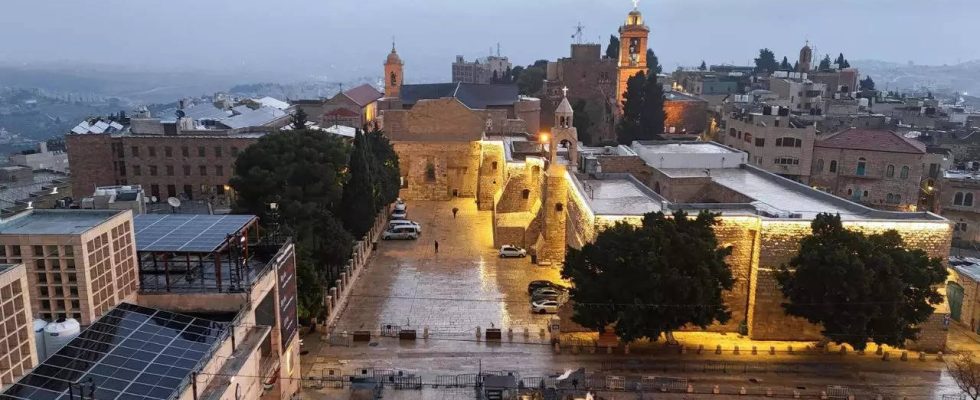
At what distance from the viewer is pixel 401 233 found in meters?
37.6

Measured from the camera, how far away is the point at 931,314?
22703 mm

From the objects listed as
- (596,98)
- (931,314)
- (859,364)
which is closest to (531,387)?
(859,364)

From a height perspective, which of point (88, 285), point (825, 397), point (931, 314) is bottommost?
point (825, 397)

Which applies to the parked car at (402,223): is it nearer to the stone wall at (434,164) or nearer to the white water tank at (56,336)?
the stone wall at (434,164)

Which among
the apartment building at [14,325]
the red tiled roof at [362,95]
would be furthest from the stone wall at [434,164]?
the apartment building at [14,325]

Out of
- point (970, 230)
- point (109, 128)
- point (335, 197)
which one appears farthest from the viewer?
point (109, 128)

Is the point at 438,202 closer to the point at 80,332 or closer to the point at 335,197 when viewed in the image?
the point at 335,197

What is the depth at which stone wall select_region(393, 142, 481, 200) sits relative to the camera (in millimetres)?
47656

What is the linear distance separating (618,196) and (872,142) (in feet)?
77.5

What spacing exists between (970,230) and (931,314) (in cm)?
2092

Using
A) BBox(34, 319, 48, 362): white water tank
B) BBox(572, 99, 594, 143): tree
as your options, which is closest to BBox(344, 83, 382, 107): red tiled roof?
BBox(572, 99, 594, 143): tree

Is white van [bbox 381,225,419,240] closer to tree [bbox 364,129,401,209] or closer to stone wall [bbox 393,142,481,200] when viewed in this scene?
tree [bbox 364,129,401,209]

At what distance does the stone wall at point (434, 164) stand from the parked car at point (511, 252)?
14.0 m

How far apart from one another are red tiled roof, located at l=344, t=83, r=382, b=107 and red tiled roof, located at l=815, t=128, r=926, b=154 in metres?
39.6
